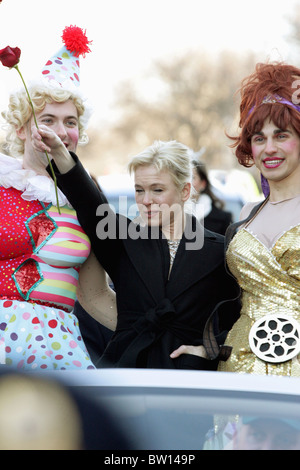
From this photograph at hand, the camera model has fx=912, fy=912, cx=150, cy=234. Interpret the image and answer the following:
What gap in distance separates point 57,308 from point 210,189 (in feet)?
16.5

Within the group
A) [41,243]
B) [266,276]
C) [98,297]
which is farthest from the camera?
[98,297]

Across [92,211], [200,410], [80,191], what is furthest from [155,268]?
[200,410]

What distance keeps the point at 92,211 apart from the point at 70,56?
0.91m

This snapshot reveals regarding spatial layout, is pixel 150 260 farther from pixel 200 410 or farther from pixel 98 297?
pixel 200 410

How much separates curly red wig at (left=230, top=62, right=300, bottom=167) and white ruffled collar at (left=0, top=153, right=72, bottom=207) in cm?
90

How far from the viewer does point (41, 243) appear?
4.04 meters

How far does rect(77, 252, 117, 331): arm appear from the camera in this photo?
14.5 feet

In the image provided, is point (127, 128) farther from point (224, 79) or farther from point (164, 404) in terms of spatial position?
point (164, 404)

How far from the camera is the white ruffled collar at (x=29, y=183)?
4090 mm

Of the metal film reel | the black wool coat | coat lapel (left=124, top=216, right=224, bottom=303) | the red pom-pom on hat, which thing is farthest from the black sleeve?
the metal film reel

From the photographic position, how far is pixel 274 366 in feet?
12.5

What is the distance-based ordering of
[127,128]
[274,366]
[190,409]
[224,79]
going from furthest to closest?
1. [127,128]
2. [224,79]
3. [274,366]
4. [190,409]

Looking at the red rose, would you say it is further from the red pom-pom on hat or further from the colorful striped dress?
the red pom-pom on hat

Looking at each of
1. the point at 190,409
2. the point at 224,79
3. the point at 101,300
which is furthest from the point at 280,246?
the point at 224,79
